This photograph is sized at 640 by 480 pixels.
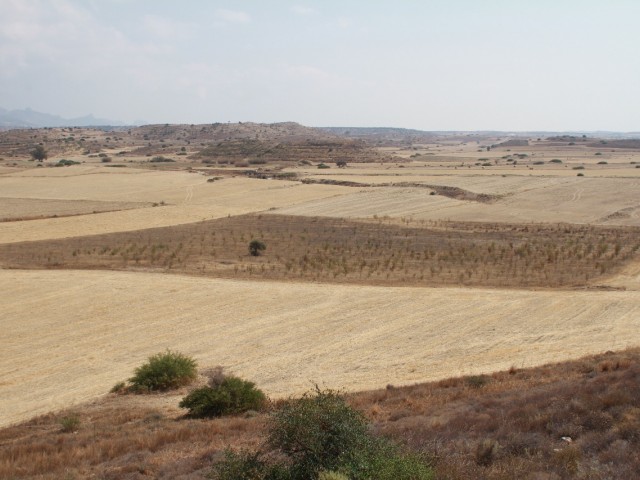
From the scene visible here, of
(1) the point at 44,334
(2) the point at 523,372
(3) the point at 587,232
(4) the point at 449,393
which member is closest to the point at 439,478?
(4) the point at 449,393

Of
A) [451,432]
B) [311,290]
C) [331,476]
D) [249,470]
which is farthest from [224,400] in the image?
[311,290]

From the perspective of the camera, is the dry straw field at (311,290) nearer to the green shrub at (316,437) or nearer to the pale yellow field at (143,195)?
the pale yellow field at (143,195)

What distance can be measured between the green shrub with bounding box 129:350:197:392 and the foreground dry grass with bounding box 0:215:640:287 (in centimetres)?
1423

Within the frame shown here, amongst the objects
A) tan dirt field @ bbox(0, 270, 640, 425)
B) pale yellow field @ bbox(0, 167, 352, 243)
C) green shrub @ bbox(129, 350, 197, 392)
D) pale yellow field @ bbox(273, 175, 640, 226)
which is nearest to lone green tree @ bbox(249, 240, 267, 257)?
tan dirt field @ bbox(0, 270, 640, 425)

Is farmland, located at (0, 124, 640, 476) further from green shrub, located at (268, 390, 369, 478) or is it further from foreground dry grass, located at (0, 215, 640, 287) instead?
green shrub, located at (268, 390, 369, 478)

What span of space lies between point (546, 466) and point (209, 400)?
8.93 m

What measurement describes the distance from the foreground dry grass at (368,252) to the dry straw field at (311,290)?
7.7 inches

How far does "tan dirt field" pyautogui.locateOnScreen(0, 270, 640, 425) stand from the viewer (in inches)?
797

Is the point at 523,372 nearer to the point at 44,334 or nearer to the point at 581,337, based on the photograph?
the point at 581,337

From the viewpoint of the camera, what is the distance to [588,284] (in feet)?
104

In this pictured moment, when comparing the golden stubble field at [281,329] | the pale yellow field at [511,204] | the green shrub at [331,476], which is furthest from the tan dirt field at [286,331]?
the pale yellow field at [511,204]

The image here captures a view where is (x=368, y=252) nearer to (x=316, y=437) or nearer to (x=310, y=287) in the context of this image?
(x=310, y=287)

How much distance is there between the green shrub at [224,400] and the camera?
16.7 m

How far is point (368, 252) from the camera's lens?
41844 millimetres
